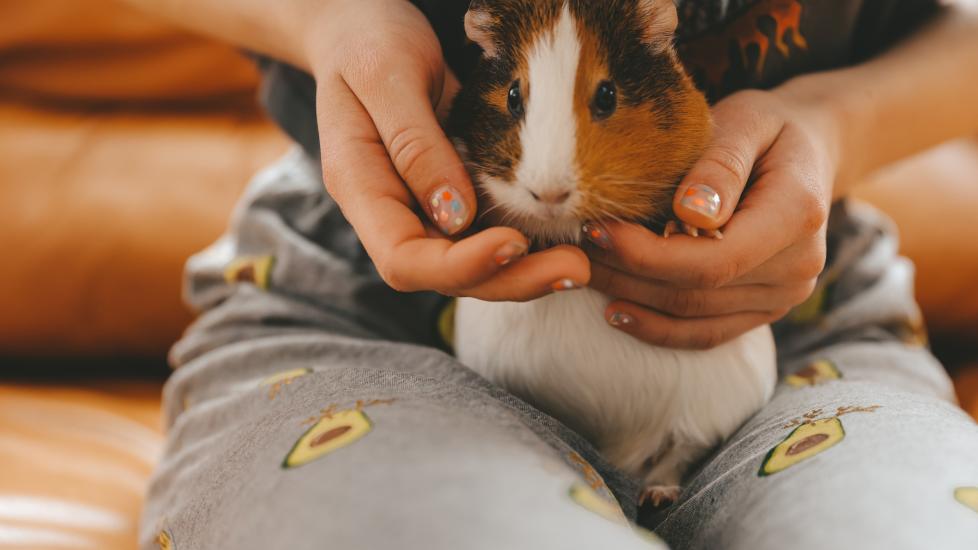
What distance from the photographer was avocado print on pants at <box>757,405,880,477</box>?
0.64 meters

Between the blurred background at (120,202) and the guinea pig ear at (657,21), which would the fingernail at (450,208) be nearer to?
the guinea pig ear at (657,21)

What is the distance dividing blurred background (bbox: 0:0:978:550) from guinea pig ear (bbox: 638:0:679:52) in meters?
0.81

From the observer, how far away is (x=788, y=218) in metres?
0.67

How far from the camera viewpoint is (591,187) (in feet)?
2.05

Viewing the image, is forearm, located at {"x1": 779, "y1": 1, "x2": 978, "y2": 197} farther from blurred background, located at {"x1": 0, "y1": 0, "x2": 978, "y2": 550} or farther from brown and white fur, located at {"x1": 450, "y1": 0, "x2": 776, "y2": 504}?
blurred background, located at {"x1": 0, "y1": 0, "x2": 978, "y2": 550}

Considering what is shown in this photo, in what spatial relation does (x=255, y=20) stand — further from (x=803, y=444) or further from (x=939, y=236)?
(x=939, y=236)

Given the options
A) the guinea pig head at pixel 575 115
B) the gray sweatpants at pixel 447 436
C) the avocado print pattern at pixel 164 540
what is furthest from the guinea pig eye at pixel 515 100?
the avocado print pattern at pixel 164 540

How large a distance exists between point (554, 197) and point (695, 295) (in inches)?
7.1

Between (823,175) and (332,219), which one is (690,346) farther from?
(332,219)

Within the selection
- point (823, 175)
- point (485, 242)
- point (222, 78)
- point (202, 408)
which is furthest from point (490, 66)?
point (222, 78)

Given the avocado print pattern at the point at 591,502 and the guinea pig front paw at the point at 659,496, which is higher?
the avocado print pattern at the point at 591,502

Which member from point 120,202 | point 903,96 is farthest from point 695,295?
point 120,202

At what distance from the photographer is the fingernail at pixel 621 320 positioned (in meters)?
0.70

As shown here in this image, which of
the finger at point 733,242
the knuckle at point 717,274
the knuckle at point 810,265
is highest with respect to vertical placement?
the finger at point 733,242
